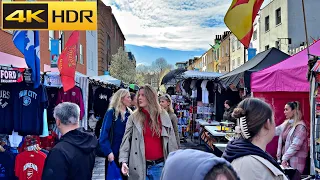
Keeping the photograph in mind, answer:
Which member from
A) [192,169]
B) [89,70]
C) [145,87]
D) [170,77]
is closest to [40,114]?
[145,87]

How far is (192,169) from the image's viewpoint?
3.53ft

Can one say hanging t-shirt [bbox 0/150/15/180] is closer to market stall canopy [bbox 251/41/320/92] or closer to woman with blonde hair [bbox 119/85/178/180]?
woman with blonde hair [bbox 119/85/178/180]

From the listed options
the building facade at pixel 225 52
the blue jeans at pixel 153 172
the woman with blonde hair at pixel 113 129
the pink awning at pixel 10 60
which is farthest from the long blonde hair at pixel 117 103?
the building facade at pixel 225 52

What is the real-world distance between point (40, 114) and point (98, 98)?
5796 mm

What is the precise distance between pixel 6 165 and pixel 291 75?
479 centimetres

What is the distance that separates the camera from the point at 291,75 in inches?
201

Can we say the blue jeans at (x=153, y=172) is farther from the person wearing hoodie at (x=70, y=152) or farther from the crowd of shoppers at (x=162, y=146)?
the person wearing hoodie at (x=70, y=152)

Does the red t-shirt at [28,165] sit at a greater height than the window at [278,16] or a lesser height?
lesser

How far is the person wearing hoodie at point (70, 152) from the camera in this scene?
2.52 m

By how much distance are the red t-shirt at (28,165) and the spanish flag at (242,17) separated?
11.7ft

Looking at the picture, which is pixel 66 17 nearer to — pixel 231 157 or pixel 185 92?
pixel 231 157

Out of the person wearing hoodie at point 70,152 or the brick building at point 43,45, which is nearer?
the person wearing hoodie at point 70,152

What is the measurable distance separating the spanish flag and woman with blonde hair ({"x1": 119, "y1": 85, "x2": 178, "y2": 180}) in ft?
4.96

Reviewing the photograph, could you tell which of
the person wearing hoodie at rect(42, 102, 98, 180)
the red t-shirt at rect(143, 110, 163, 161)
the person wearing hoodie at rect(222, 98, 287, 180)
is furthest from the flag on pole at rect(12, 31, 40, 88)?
the person wearing hoodie at rect(222, 98, 287, 180)
